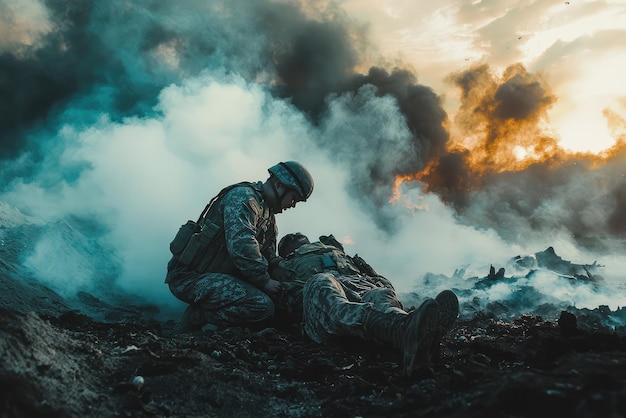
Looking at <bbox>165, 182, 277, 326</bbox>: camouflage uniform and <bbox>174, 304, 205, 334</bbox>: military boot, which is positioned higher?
<bbox>165, 182, 277, 326</bbox>: camouflage uniform

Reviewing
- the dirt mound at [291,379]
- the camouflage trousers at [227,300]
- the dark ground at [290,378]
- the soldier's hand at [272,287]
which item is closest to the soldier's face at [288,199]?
the soldier's hand at [272,287]

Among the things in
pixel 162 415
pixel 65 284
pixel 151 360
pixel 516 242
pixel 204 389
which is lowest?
pixel 162 415

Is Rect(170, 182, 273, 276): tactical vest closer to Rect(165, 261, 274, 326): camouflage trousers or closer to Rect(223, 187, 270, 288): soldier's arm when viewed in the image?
Rect(165, 261, 274, 326): camouflage trousers

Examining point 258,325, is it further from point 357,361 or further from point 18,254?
point 18,254

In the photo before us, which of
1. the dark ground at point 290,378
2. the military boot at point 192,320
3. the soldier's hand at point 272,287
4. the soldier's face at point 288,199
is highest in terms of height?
the soldier's face at point 288,199

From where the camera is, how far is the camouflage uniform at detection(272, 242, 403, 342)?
11.3 feet

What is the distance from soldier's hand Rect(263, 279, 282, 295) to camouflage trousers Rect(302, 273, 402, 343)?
3.70 ft

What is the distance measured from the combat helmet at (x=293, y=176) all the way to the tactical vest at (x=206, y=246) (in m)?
0.36

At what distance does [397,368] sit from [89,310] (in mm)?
5055

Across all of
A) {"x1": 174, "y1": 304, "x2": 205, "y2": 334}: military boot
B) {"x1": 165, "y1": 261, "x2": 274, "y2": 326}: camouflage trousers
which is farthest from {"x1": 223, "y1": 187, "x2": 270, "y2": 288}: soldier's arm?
{"x1": 174, "y1": 304, "x2": 205, "y2": 334}: military boot

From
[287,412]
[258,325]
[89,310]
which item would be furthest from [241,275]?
[287,412]

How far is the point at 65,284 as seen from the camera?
6840mm

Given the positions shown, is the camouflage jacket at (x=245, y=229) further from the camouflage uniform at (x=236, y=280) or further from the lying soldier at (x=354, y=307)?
the lying soldier at (x=354, y=307)

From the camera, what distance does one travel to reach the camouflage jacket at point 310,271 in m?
5.24
